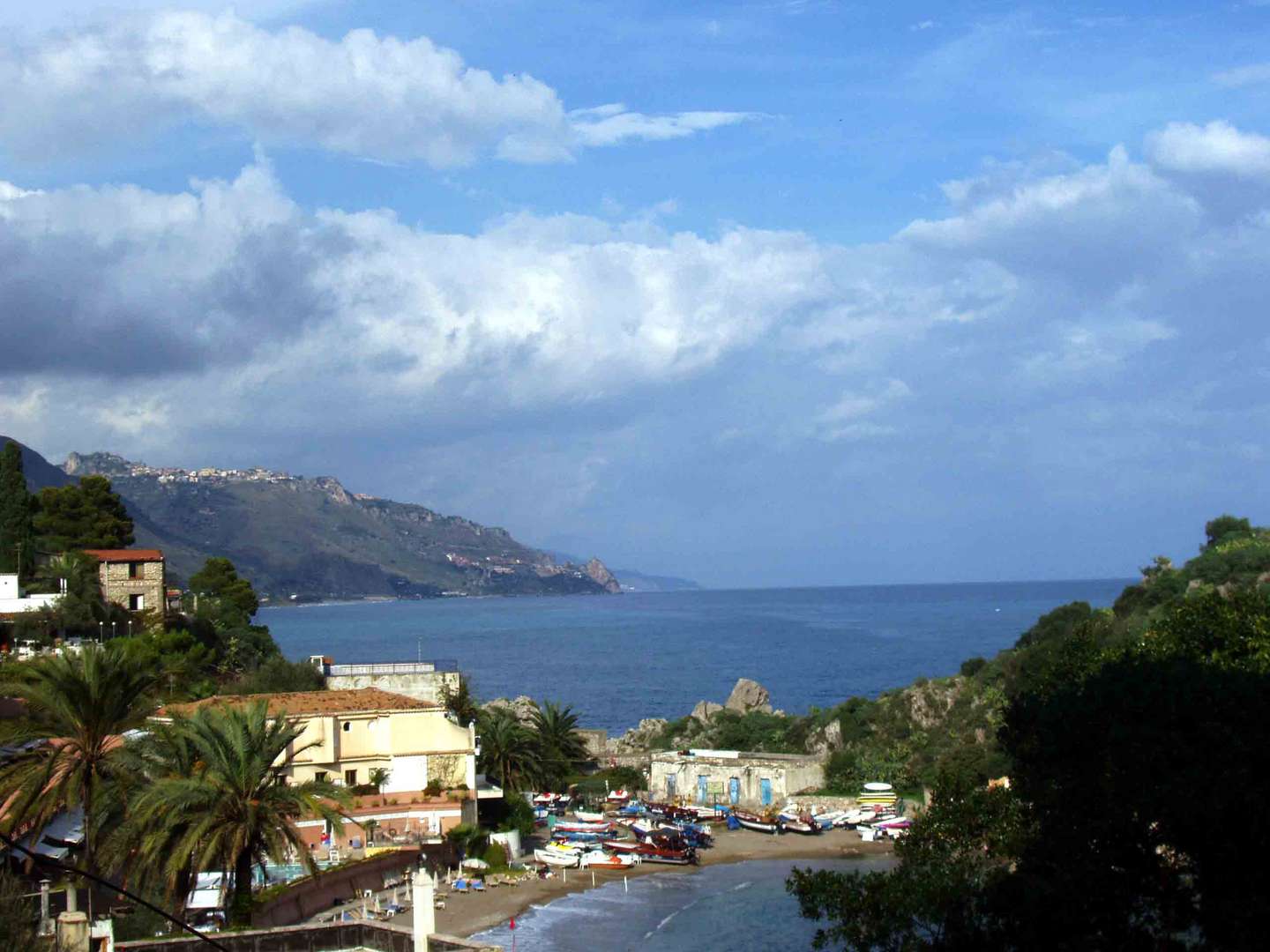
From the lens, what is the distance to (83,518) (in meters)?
62.9

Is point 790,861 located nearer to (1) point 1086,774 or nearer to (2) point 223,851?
(2) point 223,851

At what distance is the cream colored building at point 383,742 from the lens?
37281 mm

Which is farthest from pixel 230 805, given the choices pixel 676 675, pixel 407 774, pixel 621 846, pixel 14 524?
pixel 676 675

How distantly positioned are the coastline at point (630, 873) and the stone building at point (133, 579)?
82.0ft

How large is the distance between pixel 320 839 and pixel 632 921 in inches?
343

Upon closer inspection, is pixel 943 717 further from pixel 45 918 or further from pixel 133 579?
pixel 45 918

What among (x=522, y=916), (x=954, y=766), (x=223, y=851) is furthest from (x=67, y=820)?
(x=954, y=766)

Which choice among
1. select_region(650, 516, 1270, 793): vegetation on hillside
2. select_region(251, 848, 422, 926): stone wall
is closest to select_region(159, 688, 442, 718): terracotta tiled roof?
select_region(251, 848, 422, 926): stone wall

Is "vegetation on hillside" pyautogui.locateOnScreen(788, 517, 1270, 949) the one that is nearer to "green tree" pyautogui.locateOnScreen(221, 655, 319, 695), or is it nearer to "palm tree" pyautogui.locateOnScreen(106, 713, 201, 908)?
"palm tree" pyautogui.locateOnScreen(106, 713, 201, 908)

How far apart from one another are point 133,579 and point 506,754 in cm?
1988

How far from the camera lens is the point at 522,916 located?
3266 centimetres

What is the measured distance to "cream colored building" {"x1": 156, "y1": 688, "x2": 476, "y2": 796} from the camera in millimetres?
37281

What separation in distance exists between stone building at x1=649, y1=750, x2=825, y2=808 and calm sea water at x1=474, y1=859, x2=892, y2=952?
9.70 metres

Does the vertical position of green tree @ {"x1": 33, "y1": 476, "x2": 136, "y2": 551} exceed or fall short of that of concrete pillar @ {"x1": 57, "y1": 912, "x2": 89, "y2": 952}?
it exceeds it
